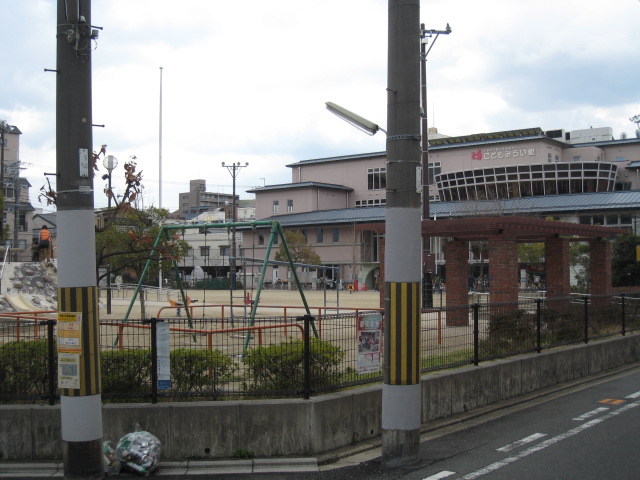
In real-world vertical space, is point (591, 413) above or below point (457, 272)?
below

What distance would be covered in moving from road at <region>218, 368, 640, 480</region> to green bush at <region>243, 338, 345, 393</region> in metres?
1.38

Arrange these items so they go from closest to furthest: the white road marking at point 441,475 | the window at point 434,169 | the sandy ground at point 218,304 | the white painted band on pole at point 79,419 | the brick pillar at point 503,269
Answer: the white painted band on pole at point 79,419 → the white road marking at point 441,475 → the brick pillar at point 503,269 → the sandy ground at point 218,304 → the window at point 434,169

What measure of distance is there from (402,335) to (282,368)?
5.72 ft

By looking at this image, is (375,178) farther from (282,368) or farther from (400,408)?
(400,408)

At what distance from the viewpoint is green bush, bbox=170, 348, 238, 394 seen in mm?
8602

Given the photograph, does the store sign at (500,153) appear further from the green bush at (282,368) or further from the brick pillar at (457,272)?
the green bush at (282,368)

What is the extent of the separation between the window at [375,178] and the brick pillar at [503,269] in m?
60.5

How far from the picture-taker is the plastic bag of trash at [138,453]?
7.23m

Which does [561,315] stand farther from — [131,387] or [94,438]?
[94,438]

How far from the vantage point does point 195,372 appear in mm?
8617

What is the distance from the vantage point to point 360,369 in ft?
28.8

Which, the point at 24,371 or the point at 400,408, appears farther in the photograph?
the point at 24,371

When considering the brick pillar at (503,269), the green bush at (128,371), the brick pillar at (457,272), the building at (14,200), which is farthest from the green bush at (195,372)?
the building at (14,200)

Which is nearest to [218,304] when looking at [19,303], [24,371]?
[19,303]
